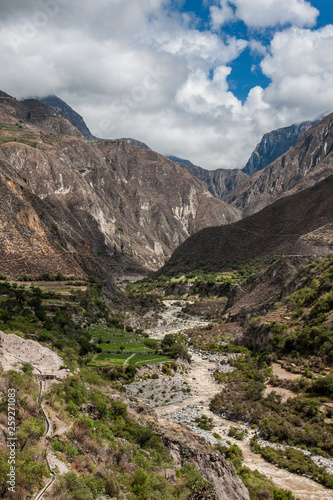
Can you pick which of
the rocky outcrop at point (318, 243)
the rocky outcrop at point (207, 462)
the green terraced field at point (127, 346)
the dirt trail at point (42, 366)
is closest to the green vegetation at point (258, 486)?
the rocky outcrop at point (207, 462)

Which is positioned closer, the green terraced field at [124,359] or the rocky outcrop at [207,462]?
the rocky outcrop at [207,462]

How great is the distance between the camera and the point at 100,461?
1012 cm

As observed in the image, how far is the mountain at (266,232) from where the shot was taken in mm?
108656

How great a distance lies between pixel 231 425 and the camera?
23.3 m

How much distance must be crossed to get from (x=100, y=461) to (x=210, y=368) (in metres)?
28.9

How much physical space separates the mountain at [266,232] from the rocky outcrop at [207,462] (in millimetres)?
93806

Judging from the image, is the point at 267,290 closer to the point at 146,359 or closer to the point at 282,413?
the point at 146,359

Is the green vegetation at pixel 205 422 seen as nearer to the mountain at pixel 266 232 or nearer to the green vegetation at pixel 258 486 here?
the green vegetation at pixel 258 486

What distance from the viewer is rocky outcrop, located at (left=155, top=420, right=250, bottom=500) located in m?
11.9

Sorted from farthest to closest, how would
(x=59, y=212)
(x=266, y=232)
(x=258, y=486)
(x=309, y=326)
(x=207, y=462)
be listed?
(x=59, y=212)
(x=266, y=232)
(x=309, y=326)
(x=258, y=486)
(x=207, y=462)

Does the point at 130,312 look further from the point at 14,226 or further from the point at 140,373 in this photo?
the point at 140,373

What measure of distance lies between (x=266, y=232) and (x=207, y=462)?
112 metres

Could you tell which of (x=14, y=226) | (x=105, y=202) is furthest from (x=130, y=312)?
(x=105, y=202)

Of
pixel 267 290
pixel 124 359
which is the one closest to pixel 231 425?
pixel 124 359
